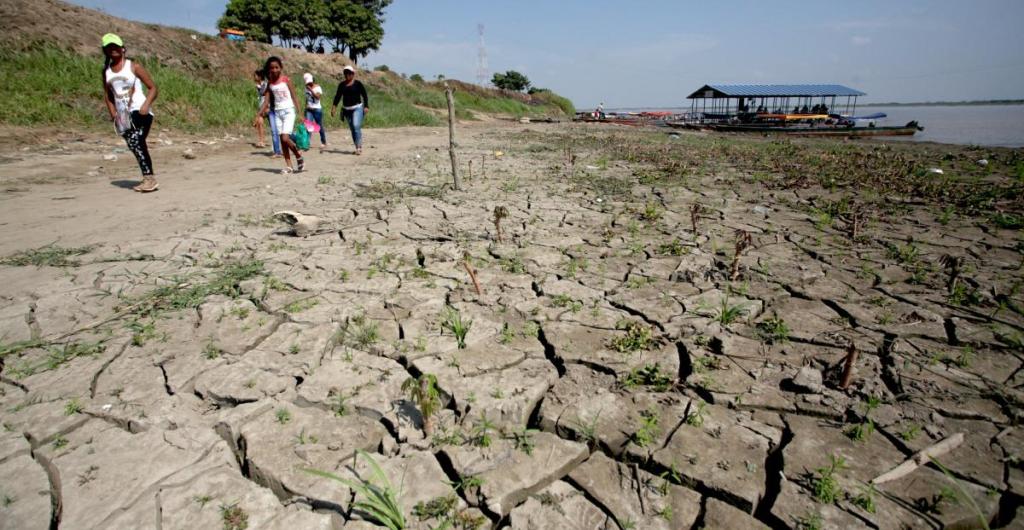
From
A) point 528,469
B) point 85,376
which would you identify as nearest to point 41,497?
point 85,376

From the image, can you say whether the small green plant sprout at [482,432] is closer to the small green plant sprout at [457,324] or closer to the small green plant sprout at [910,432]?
the small green plant sprout at [457,324]

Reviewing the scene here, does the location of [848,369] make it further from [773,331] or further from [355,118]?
[355,118]

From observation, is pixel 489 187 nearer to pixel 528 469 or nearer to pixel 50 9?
pixel 528 469

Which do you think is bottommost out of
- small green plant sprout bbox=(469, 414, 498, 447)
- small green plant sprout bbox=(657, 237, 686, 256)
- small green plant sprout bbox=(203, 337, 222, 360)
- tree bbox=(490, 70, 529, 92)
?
small green plant sprout bbox=(469, 414, 498, 447)

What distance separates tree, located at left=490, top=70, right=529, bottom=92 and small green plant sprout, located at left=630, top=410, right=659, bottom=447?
188 feet

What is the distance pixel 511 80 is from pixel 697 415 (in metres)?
57.8

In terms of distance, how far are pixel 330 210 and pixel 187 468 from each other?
3.55m

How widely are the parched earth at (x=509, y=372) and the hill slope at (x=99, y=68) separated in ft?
21.7

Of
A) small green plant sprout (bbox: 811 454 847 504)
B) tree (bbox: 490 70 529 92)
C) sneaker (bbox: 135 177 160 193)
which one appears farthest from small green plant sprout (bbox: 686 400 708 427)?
tree (bbox: 490 70 529 92)

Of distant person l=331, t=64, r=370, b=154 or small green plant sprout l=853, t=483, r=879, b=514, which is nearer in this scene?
small green plant sprout l=853, t=483, r=879, b=514

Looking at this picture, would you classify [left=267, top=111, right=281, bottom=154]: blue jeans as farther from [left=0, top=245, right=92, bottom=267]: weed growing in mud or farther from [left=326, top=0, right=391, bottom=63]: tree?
[left=326, top=0, right=391, bottom=63]: tree

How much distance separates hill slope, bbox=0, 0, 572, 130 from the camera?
9.16m

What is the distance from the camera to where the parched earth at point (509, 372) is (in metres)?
1.54

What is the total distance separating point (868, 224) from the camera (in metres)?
4.53
